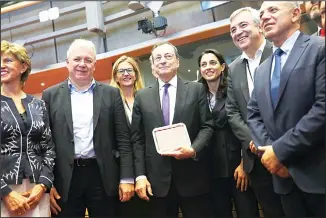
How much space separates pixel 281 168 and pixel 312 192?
140 millimetres

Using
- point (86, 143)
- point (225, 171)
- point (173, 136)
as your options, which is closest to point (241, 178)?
point (225, 171)

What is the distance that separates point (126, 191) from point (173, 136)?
1.24 feet

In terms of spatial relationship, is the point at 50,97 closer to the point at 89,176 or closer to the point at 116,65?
the point at 89,176

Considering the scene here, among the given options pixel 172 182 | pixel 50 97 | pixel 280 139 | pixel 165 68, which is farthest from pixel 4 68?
pixel 280 139

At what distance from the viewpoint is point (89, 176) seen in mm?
1706

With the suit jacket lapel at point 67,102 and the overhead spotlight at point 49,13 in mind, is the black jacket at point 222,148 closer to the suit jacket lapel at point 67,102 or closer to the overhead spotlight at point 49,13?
the suit jacket lapel at point 67,102

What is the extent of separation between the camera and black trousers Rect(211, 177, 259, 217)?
184cm

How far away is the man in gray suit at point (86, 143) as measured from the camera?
1.69m

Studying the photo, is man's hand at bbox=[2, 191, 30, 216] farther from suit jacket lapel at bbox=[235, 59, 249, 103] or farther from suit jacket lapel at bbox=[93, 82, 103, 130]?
suit jacket lapel at bbox=[235, 59, 249, 103]

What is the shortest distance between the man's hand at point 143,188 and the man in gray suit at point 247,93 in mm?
515

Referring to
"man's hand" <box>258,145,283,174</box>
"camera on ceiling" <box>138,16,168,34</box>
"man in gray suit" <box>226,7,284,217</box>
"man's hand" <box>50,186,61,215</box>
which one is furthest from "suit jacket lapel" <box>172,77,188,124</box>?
"camera on ceiling" <box>138,16,168,34</box>

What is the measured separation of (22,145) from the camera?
1.48 meters

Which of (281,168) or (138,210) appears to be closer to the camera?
(281,168)

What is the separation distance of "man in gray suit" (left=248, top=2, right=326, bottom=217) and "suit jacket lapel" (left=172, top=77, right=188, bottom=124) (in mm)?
420
